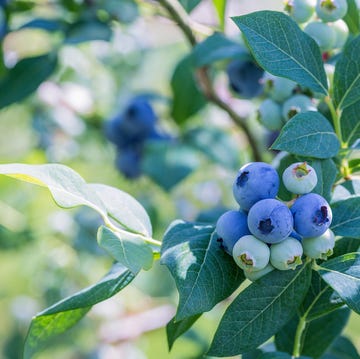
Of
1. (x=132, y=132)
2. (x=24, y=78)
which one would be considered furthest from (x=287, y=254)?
(x=132, y=132)

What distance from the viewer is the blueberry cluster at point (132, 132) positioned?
1.85 meters

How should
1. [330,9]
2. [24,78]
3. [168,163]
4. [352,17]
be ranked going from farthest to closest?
[168,163] → [24,78] → [352,17] → [330,9]

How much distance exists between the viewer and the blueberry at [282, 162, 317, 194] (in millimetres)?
752

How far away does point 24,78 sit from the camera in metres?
1.48

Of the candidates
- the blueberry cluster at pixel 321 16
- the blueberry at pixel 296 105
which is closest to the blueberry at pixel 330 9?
the blueberry cluster at pixel 321 16

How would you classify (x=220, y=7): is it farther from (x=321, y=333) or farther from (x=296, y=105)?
(x=321, y=333)

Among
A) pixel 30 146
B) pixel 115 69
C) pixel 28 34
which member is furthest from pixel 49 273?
pixel 28 34

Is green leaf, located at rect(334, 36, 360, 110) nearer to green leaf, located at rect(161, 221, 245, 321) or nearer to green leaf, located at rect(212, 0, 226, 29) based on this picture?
green leaf, located at rect(161, 221, 245, 321)

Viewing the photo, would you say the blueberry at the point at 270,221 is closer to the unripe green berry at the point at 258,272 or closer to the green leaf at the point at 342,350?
the unripe green berry at the point at 258,272

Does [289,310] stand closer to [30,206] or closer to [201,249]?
[201,249]

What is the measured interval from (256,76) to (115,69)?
3.75 ft

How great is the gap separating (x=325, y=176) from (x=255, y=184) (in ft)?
0.35

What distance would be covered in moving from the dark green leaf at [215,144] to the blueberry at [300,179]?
0.93 meters

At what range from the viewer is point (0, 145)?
246 centimetres
